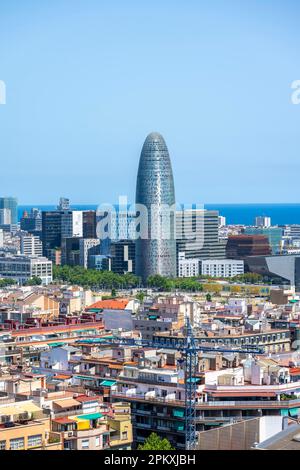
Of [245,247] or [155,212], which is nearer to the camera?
[155,212]

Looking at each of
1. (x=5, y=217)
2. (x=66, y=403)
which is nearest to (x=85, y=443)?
(x=66, y=403)

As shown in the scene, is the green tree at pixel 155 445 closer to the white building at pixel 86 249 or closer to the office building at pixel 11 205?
the white building at pixel 86 249

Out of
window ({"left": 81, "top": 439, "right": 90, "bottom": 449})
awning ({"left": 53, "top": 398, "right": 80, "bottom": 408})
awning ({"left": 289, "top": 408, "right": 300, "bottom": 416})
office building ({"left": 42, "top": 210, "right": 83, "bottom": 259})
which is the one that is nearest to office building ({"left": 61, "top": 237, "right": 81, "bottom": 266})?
office building ({"left": 42, "top": 210, "right": 83, "bottom": 259})

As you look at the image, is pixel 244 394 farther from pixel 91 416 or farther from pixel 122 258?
pixel 122 258

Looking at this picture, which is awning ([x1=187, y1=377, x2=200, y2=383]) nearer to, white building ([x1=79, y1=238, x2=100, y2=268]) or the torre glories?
the torre glories

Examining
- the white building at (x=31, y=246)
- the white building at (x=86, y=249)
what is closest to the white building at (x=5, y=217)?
the white building at (x=31, y=246)

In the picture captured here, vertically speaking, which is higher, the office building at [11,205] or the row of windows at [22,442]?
the office building at [11,205]
